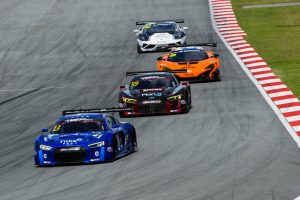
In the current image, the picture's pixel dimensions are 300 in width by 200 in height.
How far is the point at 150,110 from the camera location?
94.2 ft

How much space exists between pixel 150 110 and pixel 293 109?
426 centimetres

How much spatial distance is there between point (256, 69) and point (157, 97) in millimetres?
9476

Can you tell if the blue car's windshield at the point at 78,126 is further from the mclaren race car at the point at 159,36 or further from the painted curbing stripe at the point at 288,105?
the mclaren race car at the point at 159,36

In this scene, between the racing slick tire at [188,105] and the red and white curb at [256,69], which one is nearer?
the red and white curb at [256,69]

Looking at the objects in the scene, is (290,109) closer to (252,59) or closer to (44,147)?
(44,147)

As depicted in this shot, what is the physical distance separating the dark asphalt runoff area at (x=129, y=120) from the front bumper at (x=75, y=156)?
0.23m

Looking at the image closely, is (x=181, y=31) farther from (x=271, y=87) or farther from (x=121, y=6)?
(x=121, y=6)

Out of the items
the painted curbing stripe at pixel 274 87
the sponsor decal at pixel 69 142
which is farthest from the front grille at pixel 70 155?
the painted curbing stripe at pixel 274 87

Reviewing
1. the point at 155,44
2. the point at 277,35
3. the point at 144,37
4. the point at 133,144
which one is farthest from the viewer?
the point at 277,35

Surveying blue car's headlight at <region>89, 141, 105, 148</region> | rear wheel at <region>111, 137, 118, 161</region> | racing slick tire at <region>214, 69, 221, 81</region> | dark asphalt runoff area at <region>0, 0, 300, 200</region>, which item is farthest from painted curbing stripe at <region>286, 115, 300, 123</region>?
racing slick tire at <region>214, 69, 221, 81</region>

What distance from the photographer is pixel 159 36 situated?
1681 inches

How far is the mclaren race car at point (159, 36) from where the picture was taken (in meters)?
42.5

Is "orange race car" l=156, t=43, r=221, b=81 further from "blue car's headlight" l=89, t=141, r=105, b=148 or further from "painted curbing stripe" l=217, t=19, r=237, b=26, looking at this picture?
"painted curbing stripe" l=217, t=19, r=237, b=26

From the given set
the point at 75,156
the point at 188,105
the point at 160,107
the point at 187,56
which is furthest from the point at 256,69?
the point at 75,156
